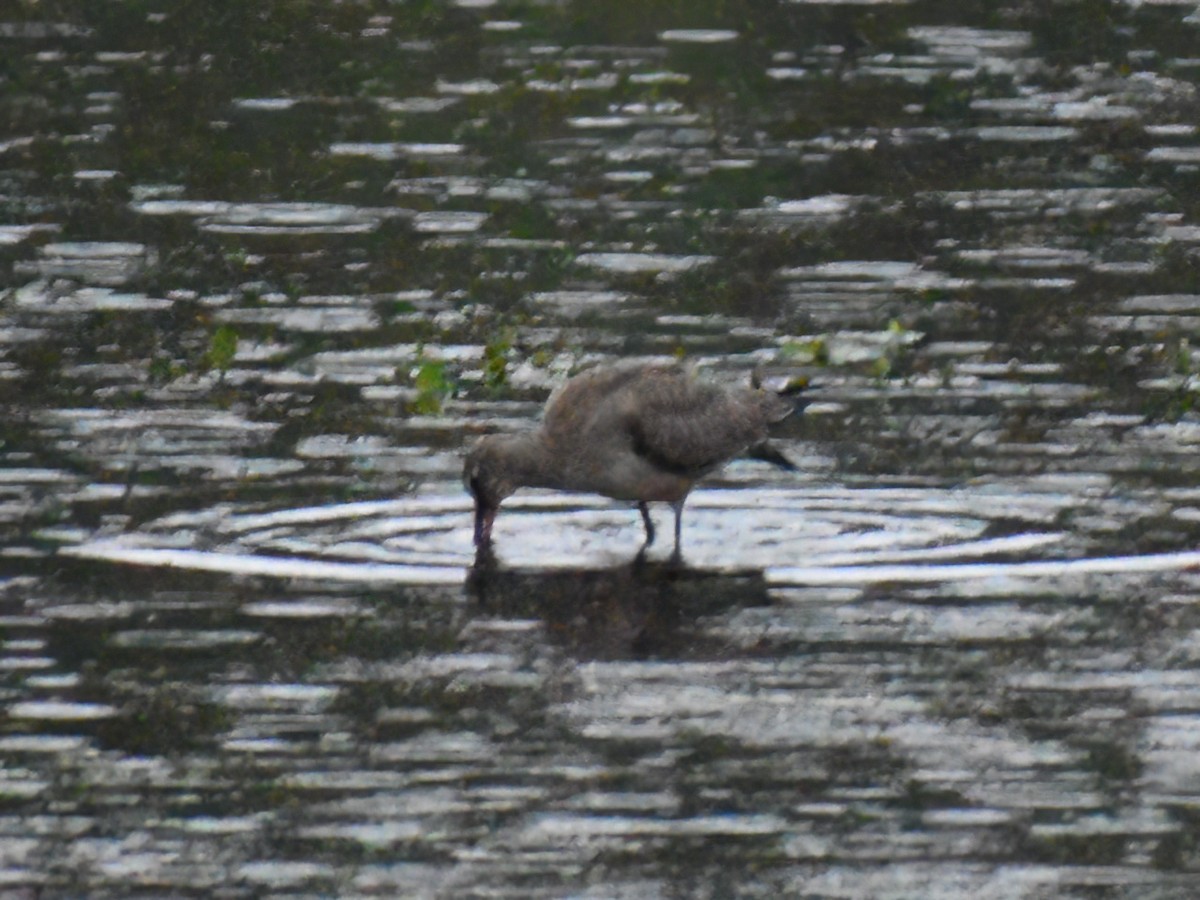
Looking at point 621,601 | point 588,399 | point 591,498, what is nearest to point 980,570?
point 621,601

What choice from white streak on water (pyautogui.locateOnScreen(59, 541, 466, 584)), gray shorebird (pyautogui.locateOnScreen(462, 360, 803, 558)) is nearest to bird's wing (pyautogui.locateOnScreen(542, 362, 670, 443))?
gray shorebird (pyautogui.locateOnScreen(462, 360, 803, 558))

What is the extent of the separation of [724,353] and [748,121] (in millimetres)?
5240

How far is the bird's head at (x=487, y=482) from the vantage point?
1127 centimetres

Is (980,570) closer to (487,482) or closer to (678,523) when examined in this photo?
(678,523)

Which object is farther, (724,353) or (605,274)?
(605,274)

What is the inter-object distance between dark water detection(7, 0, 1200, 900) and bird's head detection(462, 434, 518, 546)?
6.7 inches

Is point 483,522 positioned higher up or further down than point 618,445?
further down

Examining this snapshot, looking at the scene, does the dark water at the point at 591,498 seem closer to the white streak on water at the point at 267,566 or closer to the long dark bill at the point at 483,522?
the white streak on water at the point at 267,566

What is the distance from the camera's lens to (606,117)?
1900 centimetres

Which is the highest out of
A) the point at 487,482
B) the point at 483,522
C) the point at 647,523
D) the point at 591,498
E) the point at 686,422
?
the point at 686,422

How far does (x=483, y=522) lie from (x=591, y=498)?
3.69 ft

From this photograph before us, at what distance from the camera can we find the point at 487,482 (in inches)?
444

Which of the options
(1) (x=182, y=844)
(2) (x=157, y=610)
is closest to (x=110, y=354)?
(2) (x=157, y=610)

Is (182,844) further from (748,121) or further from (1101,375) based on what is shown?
(748,121)
